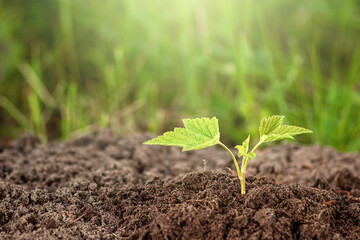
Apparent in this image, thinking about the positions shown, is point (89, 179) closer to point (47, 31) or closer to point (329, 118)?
point (329, 118)

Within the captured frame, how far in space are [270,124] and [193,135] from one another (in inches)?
9.3

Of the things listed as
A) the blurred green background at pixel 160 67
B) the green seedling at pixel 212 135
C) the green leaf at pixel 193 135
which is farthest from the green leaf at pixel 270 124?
the blurred green background at pixel 160 67

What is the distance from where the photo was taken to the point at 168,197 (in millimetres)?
1201

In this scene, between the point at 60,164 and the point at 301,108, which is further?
the point at 301,108

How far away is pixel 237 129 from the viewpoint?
7.88ft

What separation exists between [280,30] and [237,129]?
1408 millimetres

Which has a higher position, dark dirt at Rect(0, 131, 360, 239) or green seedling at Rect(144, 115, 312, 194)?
green seedling at Rect(144, 115, 312, 194)

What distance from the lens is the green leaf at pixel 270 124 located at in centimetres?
117

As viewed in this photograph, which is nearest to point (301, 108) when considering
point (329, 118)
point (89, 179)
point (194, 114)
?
point (329, 118)

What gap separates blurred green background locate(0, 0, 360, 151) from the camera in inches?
93.4

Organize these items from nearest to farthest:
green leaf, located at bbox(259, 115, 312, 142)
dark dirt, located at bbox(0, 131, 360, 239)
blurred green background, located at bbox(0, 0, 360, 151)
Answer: dark dirt, located at bbox(0, 131, 360, 239) < green leaf, located at bbox(259, 115, 312, 142) < blurred green background, located at bbox(0, 0, 360, 151)

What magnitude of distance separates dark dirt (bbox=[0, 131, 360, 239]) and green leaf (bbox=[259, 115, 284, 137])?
0.56 feet

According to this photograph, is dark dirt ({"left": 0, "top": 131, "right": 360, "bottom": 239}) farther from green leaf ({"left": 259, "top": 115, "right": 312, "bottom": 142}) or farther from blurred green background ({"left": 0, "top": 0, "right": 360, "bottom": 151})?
blurred green background ({"left": 0, "top": 0, "right": 360, "bottom": 151})

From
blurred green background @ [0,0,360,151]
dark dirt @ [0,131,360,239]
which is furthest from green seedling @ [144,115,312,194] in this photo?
blurred green background @ [0,0,360,151]
